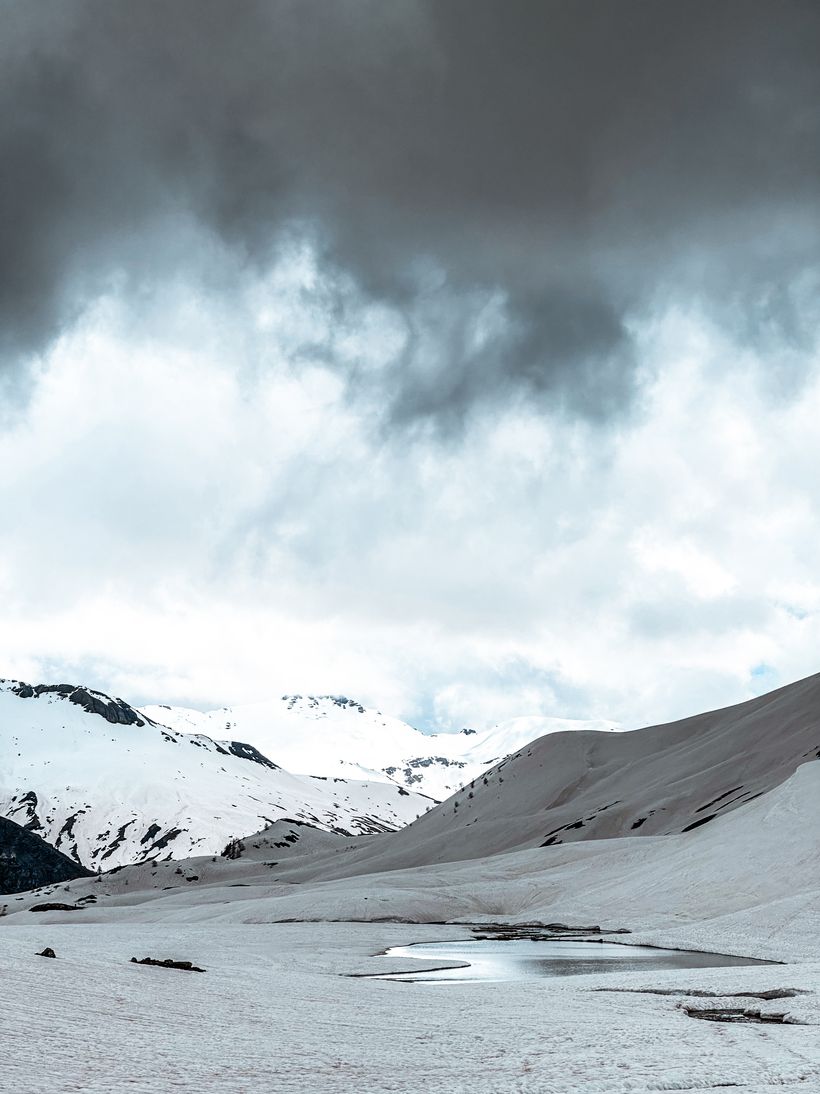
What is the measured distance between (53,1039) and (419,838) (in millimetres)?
133180

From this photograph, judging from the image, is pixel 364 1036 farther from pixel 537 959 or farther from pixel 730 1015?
pixel 537 959

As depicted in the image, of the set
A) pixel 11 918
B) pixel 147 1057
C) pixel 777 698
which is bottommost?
pixel 11 918

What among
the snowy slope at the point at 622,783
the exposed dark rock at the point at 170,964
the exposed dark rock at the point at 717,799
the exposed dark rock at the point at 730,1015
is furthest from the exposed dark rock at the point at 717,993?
the exposed dark rock at the point at 717,799

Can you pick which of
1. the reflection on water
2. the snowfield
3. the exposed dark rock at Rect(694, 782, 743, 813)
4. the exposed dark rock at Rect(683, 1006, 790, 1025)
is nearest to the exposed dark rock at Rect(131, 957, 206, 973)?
the snowfield

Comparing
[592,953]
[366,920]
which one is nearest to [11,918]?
[366,920]

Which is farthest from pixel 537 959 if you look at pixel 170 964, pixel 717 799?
pixel 717 799

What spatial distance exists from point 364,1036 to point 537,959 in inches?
1002

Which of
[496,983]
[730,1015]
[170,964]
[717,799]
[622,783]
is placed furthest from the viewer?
[622,783]

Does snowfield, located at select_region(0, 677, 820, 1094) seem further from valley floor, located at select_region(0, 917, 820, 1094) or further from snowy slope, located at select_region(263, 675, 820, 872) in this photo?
snowy slope, located at select_region(263, 675, 820, 872)

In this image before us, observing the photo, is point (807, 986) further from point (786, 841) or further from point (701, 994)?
point (786, 841)

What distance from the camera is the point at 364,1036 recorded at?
647 inches

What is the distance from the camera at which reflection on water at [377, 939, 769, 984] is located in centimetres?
3375

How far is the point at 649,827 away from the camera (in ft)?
327

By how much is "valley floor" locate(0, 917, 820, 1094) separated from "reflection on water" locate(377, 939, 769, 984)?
668 cm
